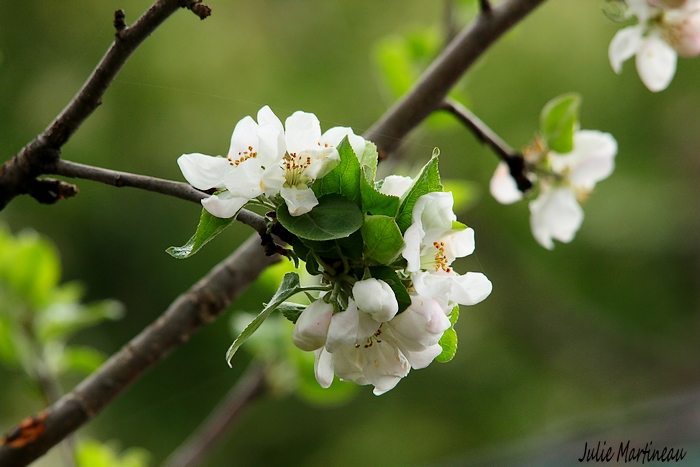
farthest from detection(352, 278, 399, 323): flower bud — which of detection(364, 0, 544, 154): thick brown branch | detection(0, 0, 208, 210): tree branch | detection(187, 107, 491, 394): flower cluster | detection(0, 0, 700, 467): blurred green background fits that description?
detection(0, 0, 700, 467): blurred green background

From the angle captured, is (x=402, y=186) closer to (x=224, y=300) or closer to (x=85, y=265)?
(x=224, y=300)

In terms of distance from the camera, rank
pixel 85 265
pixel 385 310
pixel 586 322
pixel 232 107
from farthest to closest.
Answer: pixel 586 322, pixel 85 265, pixel 232 107, pixel 385 310

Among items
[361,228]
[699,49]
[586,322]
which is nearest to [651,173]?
[586,322]

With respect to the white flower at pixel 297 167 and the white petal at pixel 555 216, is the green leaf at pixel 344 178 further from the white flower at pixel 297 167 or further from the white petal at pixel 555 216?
the white petal at pixel 555 216

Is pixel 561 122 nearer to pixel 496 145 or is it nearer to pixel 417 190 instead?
pixel 496 145

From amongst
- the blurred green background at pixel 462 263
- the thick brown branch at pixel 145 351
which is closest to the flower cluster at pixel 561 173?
the thick brown branch at pixel 145 351

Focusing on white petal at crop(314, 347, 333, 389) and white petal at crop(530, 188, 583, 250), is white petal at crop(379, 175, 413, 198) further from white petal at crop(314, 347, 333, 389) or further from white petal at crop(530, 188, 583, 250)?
white petal at crop(530, 188, 583, 250)

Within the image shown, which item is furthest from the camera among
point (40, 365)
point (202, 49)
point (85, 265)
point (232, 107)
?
point (202, 49)

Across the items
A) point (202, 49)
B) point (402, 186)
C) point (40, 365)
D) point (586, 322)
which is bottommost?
point (40, 365)

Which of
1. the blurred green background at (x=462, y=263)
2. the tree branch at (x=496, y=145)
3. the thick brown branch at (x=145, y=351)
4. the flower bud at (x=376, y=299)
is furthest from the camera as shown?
the blurred green background at (x=462, y=263)
